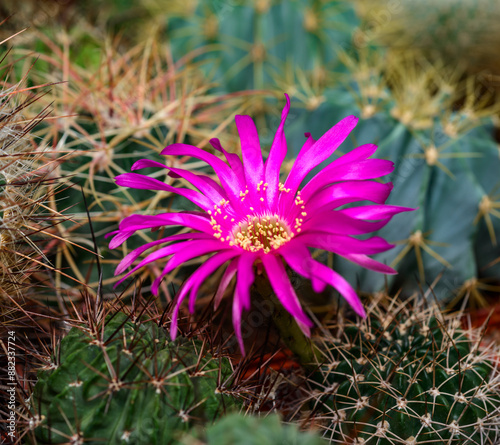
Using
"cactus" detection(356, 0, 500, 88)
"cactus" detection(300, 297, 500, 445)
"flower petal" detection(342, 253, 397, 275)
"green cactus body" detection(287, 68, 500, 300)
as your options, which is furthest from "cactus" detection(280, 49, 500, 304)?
"flower petal" detection(342, 253, 397, 275)

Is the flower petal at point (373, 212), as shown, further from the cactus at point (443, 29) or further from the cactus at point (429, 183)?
the cactus at point (443, 29)

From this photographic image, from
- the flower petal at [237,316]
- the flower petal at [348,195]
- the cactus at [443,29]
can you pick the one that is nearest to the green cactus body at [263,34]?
the cactus at [443,29]

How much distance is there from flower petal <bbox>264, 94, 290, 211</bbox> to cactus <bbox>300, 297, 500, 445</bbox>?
25 centimetres

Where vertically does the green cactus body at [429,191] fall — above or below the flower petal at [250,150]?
below

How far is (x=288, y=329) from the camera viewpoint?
31.4 inches

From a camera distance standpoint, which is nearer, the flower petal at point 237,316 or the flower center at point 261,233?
the flower petal at point 237,316

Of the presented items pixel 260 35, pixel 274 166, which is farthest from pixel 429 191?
pixel 260 35

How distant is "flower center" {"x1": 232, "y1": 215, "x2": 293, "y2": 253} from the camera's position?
74 cm

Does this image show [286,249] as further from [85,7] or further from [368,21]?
[85,7]

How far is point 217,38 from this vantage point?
156 cm

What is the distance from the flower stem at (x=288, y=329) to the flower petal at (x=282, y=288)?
52 millimetres

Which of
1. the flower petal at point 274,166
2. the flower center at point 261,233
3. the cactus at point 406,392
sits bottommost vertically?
the cactus at point 406,392

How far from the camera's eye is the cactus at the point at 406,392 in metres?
0.78

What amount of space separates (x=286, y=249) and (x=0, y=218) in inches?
18.6
